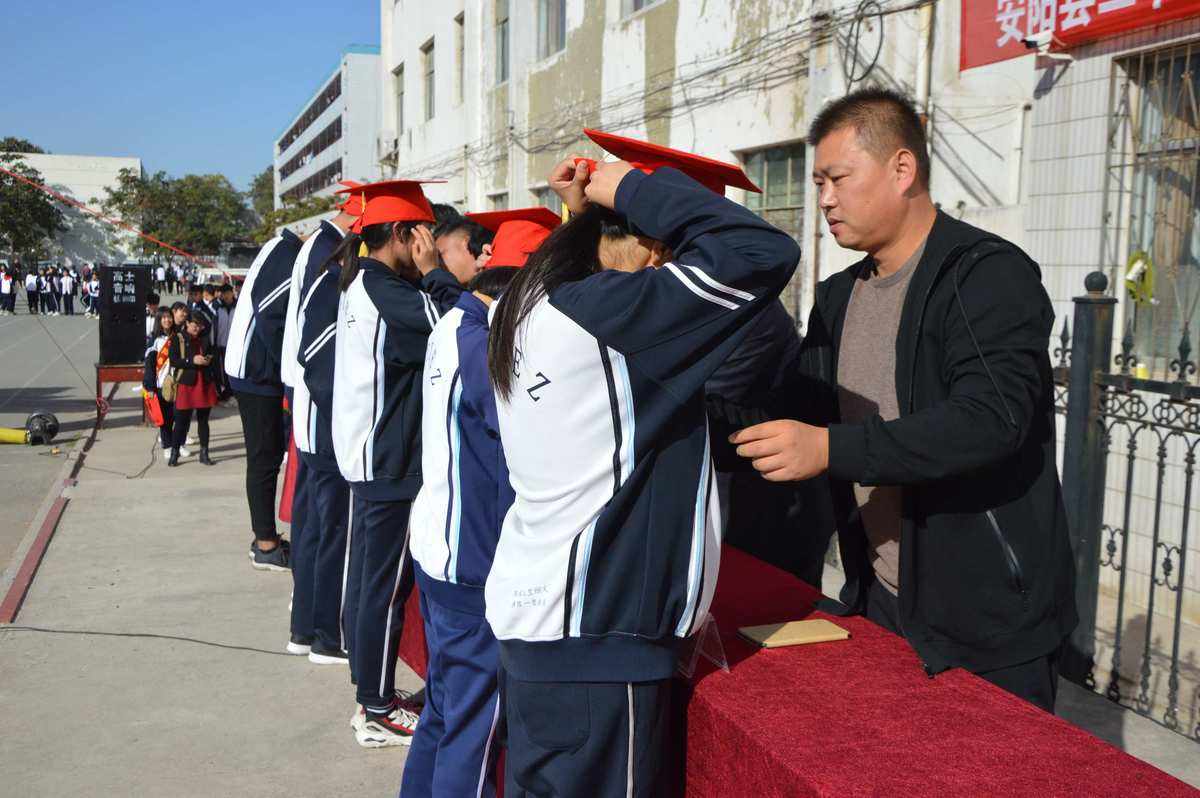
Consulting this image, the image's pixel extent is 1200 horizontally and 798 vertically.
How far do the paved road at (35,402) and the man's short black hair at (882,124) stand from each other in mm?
6959

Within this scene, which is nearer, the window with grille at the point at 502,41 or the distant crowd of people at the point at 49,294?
the window with grille at the point at 502,41

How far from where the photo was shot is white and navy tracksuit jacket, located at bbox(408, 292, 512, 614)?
293cm

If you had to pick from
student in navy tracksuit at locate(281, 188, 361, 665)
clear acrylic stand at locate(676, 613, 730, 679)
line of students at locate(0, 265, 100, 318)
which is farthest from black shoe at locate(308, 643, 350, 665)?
line of students at locate(0, 265, 100, 318)

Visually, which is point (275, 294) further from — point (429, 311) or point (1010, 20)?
point (1010, 20)

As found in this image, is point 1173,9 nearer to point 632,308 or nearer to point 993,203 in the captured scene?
point 993,203

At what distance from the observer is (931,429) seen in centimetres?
204

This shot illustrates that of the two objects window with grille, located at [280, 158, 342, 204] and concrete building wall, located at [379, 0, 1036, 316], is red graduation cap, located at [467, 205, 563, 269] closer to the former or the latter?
concrete building wall, located at [379, 0, 1036, 316]

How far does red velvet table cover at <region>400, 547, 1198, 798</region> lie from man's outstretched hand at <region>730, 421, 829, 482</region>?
419mm

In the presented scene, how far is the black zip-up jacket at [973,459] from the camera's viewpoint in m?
2.04

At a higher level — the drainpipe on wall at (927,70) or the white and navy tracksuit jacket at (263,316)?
the drainpipe on wall at (927,70)

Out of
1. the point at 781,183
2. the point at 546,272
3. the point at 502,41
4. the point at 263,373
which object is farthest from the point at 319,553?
the point at 502,41

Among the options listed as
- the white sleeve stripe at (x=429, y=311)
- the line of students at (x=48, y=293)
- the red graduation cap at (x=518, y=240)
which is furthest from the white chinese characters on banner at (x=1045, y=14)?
the line of students at (x=48, y=293)

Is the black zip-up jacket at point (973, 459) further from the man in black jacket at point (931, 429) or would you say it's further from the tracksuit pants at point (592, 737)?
the tracksuit pants at point (592, 737)

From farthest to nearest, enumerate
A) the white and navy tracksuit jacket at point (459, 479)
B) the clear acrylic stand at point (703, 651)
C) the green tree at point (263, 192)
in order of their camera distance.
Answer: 1. the green tree at point (263, 192)
2. the white and navy tracksuit jacket at point (459, 479)
3. the clear acrylic stand at point (703, 651)
